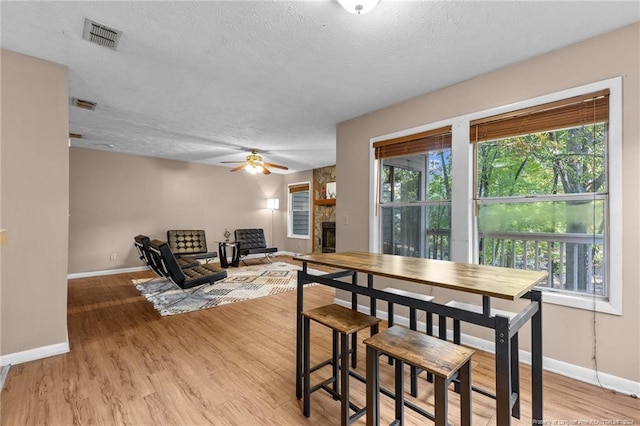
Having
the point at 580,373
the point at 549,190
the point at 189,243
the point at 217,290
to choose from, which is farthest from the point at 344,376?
the point at 189,243

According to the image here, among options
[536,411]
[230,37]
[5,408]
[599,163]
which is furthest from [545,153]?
[5,408]

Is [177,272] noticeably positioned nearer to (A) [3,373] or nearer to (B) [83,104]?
(A) [3,373]

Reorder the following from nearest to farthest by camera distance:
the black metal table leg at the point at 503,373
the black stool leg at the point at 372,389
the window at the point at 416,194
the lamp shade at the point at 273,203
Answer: the black metal table leg at the point at 503,373 < the black stool leg at the point at 372,389 < the window at the point at 416,194 < the lamp shade at the point at 273,203

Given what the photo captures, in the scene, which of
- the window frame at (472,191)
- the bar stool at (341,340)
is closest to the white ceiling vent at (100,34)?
the bar stool at (341,340)

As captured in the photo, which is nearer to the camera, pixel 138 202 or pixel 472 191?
pixel 472 191

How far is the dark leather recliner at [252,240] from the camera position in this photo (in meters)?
6.85

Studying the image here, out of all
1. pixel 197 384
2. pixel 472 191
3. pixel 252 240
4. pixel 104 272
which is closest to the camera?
pixel 197 384

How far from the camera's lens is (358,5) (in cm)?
167

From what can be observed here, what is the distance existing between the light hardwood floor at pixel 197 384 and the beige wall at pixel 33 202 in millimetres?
327

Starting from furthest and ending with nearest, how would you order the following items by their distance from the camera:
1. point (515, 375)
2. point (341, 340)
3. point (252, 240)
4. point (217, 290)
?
point (252, 240) < point (217, 290) < point (515, 375) < point (341, 340)

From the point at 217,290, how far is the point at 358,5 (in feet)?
14.0

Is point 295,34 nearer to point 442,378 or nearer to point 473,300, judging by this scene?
point 442,378

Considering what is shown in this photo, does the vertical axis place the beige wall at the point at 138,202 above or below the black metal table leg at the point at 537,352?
above

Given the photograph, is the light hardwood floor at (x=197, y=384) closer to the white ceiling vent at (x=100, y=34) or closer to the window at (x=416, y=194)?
the window at (x=416, y=194)
